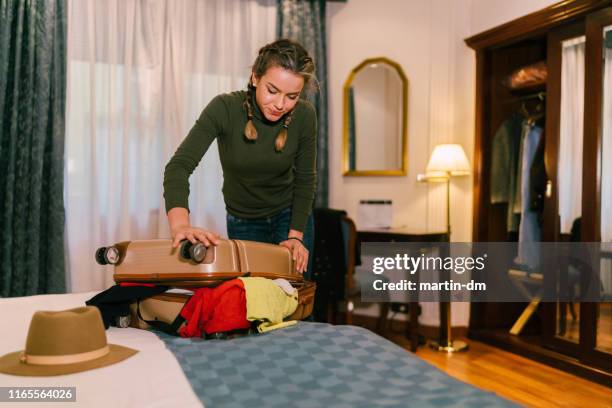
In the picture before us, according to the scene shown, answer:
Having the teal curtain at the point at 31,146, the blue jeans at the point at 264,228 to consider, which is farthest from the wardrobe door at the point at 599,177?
the teal curtain at the point at 31,146

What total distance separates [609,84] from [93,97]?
2.84m

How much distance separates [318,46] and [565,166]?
5.89 feet

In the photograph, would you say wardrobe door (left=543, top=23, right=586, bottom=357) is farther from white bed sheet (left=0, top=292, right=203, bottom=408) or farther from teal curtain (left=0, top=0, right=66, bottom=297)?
Answer: teal curtain (left=0, top=0, right=66, bottom=297)

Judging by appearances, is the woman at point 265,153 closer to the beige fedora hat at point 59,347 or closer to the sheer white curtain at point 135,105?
the beige fedora hat at point 59,347

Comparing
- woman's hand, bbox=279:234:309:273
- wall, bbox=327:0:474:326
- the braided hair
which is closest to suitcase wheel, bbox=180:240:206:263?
woman's hand, bbox=279:234:309:273

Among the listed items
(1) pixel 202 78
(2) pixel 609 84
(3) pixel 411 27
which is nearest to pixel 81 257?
(1) pixel 202 78

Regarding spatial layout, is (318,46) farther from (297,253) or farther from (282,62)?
(297,253)

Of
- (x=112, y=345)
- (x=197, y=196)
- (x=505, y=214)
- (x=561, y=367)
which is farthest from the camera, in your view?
(x=505, y=214)

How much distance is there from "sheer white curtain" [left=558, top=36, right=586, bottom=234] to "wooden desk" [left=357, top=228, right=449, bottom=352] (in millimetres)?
754

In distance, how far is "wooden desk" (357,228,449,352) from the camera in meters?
3.49

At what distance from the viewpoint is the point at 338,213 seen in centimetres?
323

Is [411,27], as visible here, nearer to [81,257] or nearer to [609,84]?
[609,84]

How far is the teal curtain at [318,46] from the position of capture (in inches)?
151

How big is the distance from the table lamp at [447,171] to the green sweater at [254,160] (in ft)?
6.25
